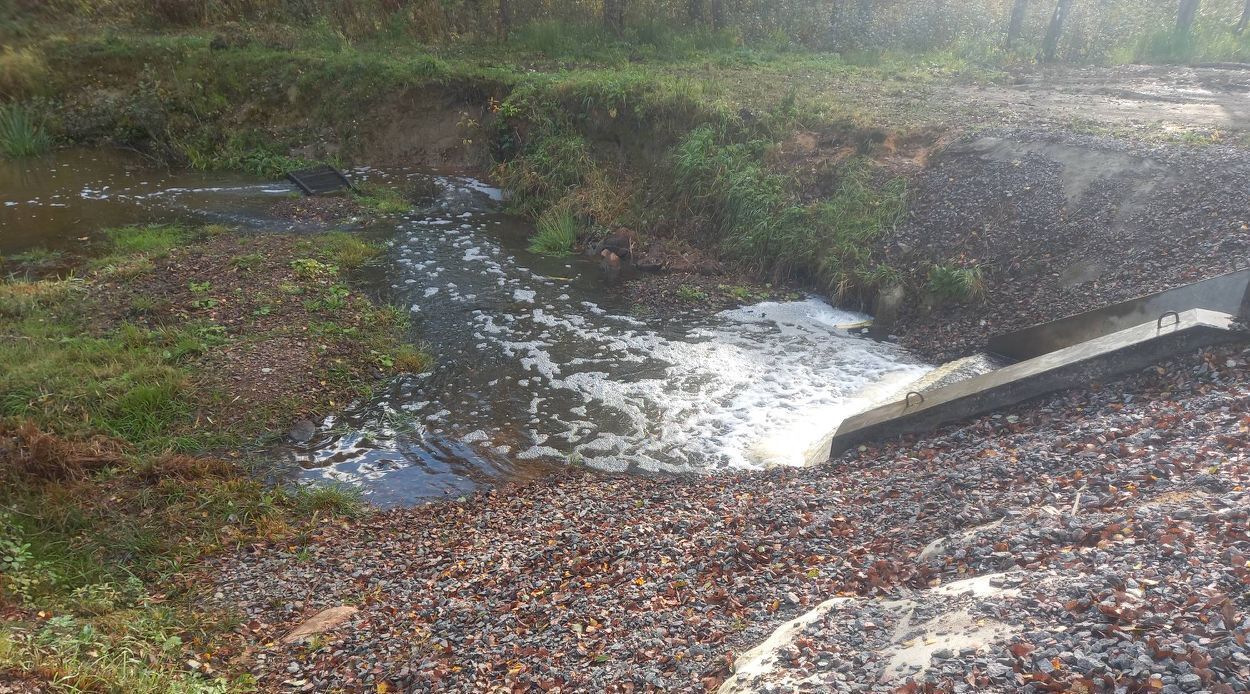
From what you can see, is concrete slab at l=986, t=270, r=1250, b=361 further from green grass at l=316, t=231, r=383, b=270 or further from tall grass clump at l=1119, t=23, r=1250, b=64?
tall grass clump at l=1119, t=23, r=1250, b=64

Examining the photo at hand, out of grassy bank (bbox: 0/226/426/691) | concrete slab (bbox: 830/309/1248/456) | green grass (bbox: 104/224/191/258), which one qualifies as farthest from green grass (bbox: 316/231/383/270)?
concrete slab (bbox: 830/309/1248/456)

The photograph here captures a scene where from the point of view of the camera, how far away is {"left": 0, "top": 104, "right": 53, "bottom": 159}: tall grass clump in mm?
16453

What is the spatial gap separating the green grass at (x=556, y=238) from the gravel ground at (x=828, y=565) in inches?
280

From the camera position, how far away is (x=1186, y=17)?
17.1 m

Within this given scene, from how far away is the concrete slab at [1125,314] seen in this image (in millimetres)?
7070

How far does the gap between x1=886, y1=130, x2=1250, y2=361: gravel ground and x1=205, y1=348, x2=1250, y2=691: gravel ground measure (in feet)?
9.80

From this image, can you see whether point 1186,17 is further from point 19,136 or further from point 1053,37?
point 19,136

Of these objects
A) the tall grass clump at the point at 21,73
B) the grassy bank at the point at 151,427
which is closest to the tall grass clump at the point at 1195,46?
the grassy bank at the point at 151,427

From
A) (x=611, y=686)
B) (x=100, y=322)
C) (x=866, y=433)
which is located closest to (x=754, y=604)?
(x=611, y=686)

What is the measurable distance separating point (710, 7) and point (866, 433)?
694 inches

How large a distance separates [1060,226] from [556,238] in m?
8.20

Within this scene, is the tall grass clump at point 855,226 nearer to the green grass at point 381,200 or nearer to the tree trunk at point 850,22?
the green grass at point 381,200

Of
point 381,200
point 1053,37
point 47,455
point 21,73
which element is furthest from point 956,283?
point 21,73

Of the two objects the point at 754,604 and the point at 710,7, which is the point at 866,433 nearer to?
the point at 754,604
